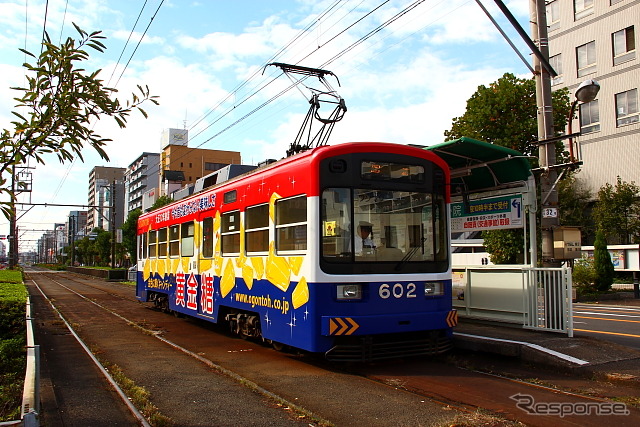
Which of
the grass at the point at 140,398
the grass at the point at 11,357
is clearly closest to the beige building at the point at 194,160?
the grass at the point at 11,357

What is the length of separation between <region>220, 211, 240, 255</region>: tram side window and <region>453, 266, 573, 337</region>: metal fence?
440 cm

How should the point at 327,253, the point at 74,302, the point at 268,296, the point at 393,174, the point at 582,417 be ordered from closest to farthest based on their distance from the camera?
the point at 582,417 < the point at 327,253 < the point at 393,174 < the point at 268,296 < the point at 74,302

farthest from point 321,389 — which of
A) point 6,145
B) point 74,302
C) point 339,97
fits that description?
point 74,302

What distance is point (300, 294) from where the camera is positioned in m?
7.53

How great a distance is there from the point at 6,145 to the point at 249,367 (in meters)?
4.74

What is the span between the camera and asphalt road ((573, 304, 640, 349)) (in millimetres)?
10328

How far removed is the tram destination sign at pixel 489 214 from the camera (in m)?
10.0

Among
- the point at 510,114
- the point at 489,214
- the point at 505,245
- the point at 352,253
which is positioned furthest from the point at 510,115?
the point at 352,253

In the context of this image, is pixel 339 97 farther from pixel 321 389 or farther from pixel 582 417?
pixel 582 417

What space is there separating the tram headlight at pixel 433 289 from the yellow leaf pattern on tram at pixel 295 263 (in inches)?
71.3

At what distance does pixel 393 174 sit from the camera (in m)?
7.86

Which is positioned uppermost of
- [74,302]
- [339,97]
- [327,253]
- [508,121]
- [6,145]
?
[508,121]

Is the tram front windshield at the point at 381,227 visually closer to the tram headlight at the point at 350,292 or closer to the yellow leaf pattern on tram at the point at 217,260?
the tram headlight at the point at 350,292

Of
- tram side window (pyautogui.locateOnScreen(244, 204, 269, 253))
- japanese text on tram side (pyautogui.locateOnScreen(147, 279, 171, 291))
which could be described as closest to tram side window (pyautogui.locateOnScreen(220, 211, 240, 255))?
tram side window (pyautogui.locateOnScreen(244, 204, 269, 253))
